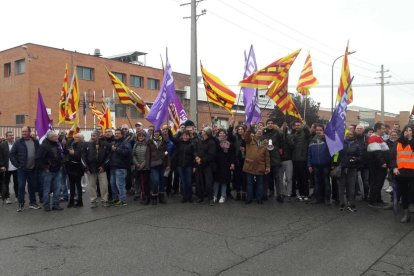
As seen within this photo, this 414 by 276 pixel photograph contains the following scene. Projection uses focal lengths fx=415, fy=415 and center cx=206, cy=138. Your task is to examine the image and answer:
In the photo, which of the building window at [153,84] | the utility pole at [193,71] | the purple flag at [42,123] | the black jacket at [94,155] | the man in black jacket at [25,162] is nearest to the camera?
the man in black jacket at [25,162]

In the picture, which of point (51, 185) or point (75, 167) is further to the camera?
point (75, 167)

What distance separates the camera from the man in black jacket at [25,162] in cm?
926

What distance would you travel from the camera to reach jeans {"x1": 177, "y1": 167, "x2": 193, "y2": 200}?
9.78 meters

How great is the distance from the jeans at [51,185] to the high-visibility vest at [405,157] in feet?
23.4

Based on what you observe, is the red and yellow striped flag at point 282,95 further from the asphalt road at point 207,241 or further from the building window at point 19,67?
the building window at point 19,67

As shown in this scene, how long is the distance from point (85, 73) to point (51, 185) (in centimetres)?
3620

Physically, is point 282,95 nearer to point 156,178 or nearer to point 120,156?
point 156,178

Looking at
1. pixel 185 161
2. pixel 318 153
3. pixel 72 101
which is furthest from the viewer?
pixel 72 101

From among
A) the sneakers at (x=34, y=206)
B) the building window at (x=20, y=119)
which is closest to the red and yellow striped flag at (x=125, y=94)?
the sneakers at (x=34, y=206)

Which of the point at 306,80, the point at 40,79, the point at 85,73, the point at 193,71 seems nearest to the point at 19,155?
the point at 306,80

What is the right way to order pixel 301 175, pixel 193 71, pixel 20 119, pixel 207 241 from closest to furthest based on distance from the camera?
1. pixel 207 241
2. pixel 301 175
3. pixel 193 71
4. pixel 20 119

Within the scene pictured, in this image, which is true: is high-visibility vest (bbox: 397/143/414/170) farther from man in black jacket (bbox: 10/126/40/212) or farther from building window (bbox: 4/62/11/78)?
building window (bbox: 4/62/11/78)

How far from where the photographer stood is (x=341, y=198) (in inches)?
347

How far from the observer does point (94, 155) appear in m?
9.38
